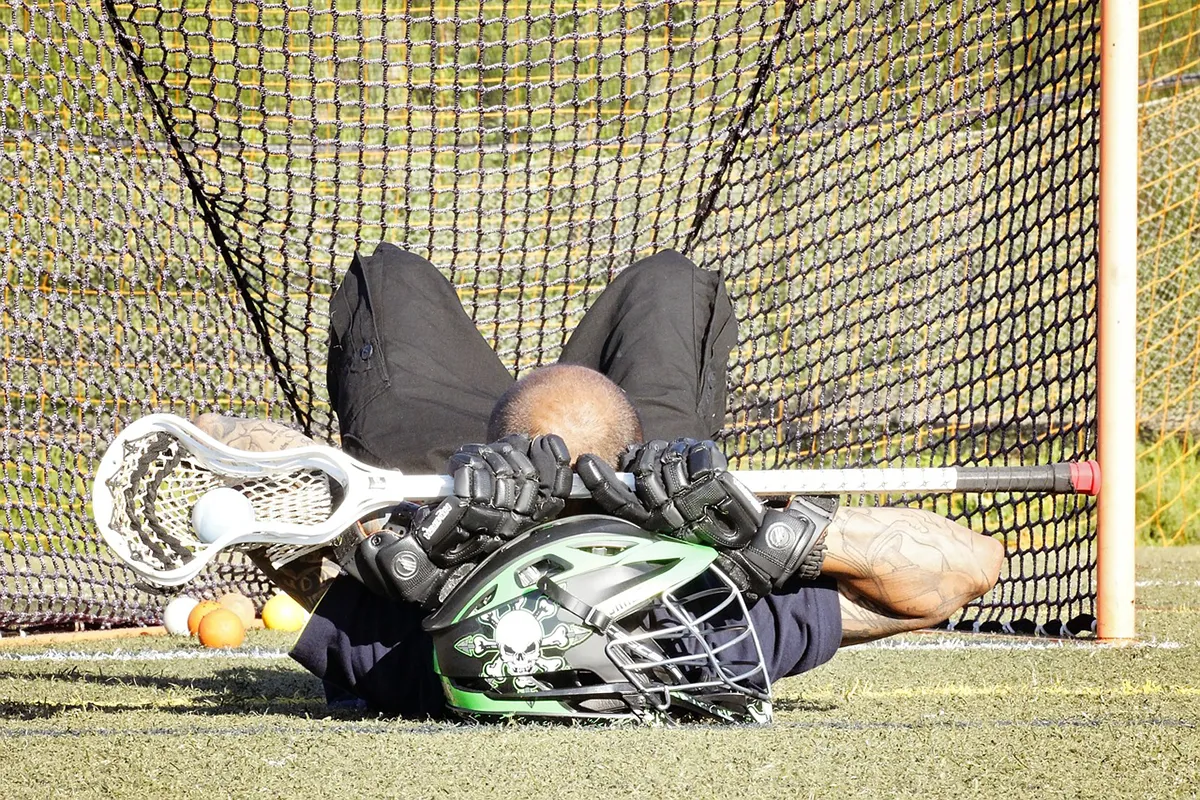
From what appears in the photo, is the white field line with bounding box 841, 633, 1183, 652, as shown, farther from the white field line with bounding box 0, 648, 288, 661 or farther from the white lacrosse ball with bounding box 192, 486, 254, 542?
the white lacrosse ball with bounding box 192, 486, 254, 542

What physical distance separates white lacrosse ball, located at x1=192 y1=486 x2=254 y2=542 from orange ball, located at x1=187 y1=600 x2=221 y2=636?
1.90 meters

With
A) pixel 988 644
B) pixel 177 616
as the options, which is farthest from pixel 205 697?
pixel 988 644

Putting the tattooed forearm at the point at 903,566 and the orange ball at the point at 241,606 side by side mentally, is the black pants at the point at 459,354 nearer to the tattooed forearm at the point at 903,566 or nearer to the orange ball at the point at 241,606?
the tattooed forearm at the point at 903,566

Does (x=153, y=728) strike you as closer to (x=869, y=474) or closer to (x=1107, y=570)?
(x=869, y=474)

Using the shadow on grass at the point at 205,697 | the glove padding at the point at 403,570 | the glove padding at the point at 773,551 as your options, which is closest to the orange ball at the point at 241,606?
the shadow on grass at the point at 205,697

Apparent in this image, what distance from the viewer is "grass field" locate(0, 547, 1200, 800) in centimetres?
173

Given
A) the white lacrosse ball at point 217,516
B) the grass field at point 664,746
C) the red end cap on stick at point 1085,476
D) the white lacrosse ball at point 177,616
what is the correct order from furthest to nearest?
the white lacrosse ball at point 177,616
the red end cap on stick at point 1085,476
the white lacrosse ball at point 217,516
the grass field at point 664,746

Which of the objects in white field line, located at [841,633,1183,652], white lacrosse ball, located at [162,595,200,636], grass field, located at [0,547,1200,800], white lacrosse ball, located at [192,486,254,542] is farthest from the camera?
white lacrosse ball, located at [162,595,200,636]

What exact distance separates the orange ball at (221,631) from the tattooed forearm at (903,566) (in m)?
2.02

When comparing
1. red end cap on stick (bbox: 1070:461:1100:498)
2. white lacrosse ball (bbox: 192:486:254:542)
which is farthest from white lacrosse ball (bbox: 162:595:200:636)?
red end cap on stick (bbox: 1070:461:1100:498)

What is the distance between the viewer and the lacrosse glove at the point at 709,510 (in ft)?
6.68

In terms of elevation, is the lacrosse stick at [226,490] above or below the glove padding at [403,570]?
above

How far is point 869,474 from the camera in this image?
8.08 feet

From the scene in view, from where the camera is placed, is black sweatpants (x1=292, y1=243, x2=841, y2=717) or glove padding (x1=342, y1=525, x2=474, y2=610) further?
black sweatpants (x1=292, y1=243, x2=841, y2=717)
